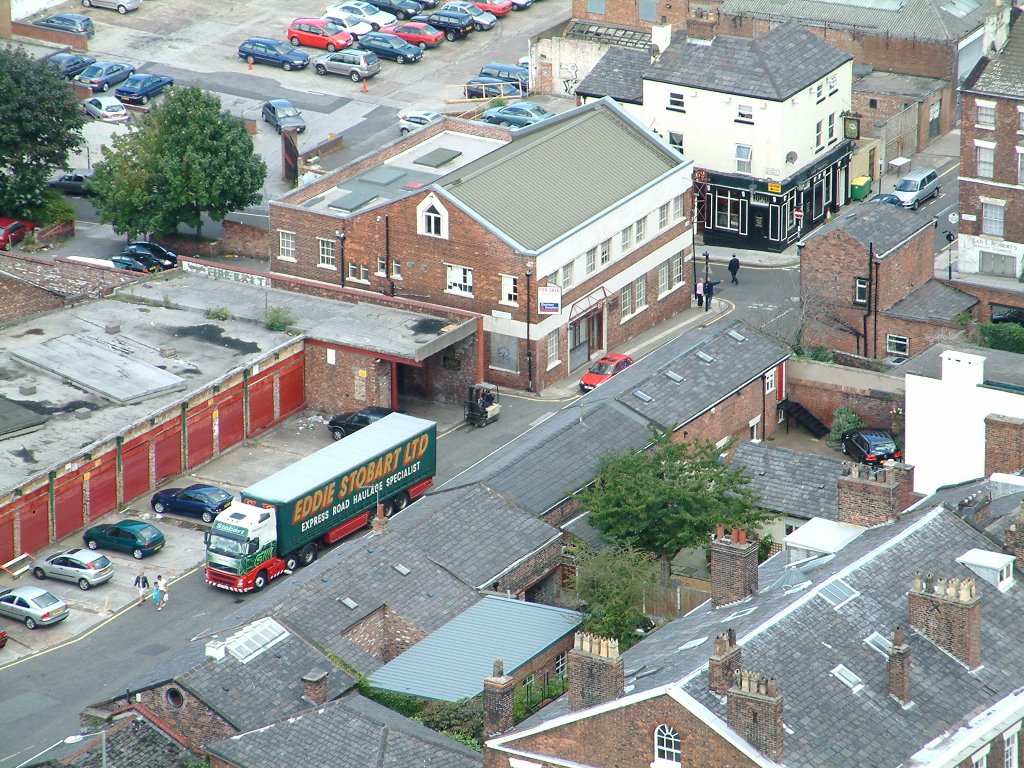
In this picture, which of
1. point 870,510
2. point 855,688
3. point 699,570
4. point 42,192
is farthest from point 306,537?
point 42,192

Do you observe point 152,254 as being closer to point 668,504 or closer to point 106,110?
point 106,110

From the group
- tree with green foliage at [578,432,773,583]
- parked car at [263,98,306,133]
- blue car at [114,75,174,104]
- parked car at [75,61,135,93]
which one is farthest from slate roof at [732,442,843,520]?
parked car at [75,61,135,93]

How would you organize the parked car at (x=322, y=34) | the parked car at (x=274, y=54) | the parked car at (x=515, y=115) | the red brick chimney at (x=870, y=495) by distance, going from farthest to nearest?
the parked car at (x=322, y=34), the parked car at (x=274, y=54), the parked car at (x=515, y=115), the red brick chimney at (x=870, y=495)

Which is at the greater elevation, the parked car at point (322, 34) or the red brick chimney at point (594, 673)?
the parked car at point (322, 34)

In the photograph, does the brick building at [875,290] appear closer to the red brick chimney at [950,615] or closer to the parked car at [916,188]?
the parked car at [916,188]

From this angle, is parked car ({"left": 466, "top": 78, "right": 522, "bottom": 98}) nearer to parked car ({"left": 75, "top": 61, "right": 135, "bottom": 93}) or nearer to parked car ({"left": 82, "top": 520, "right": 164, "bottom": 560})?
parked car ({"left": 75, "top": 61, "right": 135, "bottom": 93})

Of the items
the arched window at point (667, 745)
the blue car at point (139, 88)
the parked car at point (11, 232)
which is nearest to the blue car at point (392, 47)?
the blue car at point (139, 88)

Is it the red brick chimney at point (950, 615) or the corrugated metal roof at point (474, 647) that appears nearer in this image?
the red brick chimney at point (950, 615)
